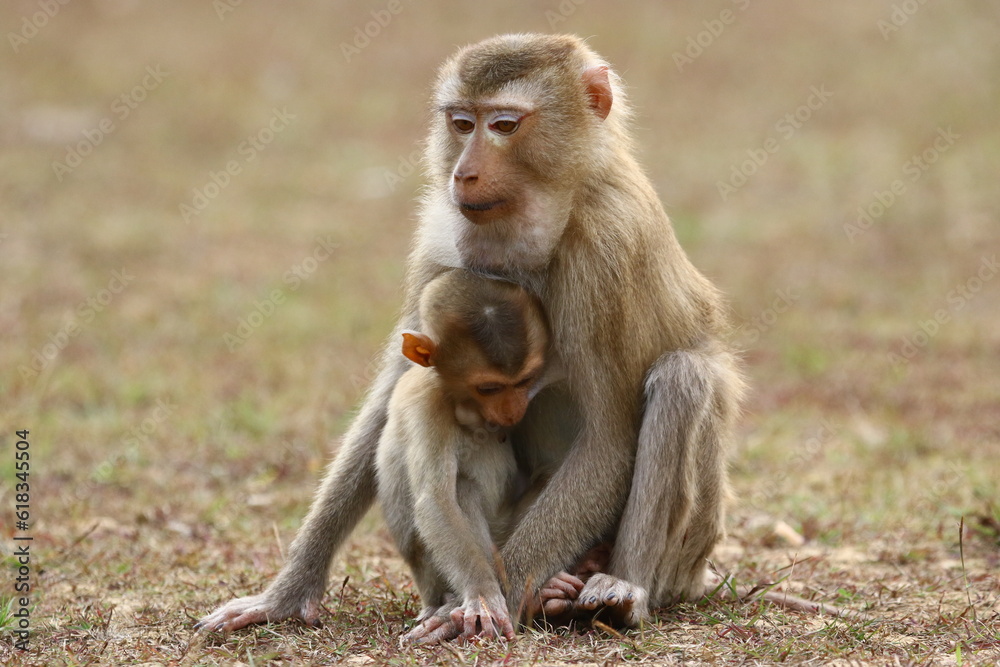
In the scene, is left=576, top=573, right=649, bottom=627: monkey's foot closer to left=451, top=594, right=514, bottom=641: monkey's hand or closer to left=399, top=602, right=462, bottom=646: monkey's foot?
left=451, top=594, right=514, bottom=641: monkey's hand

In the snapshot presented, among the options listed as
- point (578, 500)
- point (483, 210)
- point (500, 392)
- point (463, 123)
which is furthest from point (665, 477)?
point (463, 123)

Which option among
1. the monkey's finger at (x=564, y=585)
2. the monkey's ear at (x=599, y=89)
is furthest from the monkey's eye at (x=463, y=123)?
the monkey's finger at (x=564, y=585)

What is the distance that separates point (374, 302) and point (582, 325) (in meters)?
6.93

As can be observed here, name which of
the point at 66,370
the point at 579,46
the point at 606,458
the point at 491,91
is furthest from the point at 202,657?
the point at 66,370

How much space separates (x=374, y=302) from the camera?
11461mm

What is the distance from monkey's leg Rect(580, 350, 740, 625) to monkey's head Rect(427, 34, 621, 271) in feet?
2.41

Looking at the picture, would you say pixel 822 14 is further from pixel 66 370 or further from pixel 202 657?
pixel 202 657

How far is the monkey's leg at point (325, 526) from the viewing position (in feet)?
16.4

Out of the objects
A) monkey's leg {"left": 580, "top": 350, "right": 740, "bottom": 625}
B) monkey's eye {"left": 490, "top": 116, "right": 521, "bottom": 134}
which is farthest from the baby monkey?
monkey's eye {"left": 490, "top": 116, "right": 521, "bottom": 134}

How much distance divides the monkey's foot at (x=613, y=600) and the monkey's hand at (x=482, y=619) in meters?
0.36

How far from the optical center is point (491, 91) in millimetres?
4738

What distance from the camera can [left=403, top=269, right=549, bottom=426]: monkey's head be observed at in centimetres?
458

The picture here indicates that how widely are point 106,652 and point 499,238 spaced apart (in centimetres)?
216

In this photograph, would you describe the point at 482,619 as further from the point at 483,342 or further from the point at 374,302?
the point at 374,302
